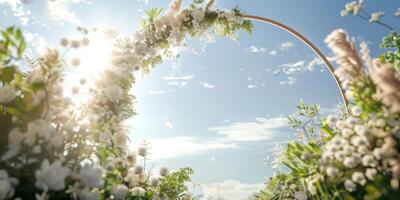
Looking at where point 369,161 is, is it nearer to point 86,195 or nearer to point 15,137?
point 86,195

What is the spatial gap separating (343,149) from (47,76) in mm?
1439

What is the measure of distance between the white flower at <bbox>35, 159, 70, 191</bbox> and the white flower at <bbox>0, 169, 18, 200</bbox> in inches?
3.7

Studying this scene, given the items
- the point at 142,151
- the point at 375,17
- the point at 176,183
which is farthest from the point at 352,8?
the point at 176,183

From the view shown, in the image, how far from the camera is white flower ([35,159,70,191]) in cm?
165

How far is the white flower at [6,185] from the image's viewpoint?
1586 mm

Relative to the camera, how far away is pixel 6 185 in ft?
5.22

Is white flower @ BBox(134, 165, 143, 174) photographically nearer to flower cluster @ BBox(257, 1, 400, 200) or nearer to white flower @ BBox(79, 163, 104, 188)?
white flower @ BBox(79, 163, 104, 188)

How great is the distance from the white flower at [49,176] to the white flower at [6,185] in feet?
0.31

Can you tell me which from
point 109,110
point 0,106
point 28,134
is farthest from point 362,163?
point 109,110

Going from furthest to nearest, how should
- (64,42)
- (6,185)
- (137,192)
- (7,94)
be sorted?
(137,192), (64,42), (7,94), (6,185)

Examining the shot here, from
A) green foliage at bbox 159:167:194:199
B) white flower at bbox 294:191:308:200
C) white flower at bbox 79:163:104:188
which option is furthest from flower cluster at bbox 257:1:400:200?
green foliage at bbox 159:167:194:199

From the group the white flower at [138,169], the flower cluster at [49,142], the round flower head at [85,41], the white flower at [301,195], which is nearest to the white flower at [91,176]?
the flower cluster at [49,142]

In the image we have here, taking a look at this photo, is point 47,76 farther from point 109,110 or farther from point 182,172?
point 182,172

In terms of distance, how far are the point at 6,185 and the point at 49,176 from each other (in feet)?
0.51
